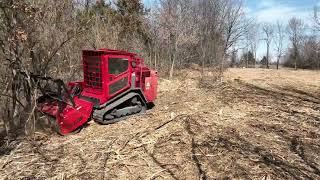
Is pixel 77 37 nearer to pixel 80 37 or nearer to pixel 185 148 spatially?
pixel 80 37

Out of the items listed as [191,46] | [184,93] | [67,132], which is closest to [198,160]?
[67,132]

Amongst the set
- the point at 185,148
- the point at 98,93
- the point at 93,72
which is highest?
the point at 93,72

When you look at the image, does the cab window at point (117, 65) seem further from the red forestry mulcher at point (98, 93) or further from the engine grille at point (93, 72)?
the engine grille at point (93, 72)

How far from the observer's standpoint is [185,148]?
6.32 m

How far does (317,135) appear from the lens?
7238 mm

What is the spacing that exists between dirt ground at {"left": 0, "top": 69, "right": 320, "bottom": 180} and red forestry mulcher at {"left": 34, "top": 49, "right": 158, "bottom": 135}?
0.33 meters

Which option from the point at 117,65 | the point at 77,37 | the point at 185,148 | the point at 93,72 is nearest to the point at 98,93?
the point at 93,72

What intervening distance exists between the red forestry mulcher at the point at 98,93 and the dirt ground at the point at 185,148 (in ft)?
1.08

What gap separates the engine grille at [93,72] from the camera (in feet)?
26.2

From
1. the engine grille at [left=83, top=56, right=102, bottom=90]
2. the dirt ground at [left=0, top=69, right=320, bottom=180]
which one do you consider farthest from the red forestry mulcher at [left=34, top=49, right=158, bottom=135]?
the dirt ground at [left=0, top=69, right=320, bottom=180]

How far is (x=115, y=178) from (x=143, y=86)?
445 centimetres

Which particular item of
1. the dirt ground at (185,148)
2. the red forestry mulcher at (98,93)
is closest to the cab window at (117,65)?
the red forestry mulcher at (98,93)

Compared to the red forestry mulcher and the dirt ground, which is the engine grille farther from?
the dirt ground

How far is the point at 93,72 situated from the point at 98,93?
51 cm
